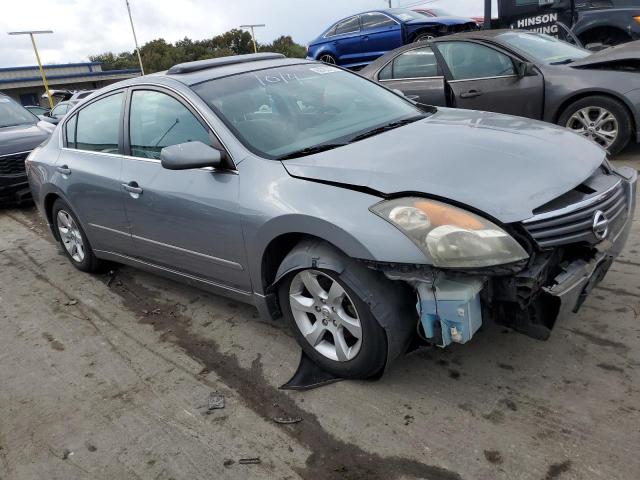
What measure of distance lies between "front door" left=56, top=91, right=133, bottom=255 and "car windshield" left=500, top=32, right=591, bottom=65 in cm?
486

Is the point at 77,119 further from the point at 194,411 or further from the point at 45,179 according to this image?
the point at 194,411

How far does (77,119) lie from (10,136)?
4046 millimetres

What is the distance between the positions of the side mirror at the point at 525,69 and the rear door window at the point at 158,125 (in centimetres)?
446

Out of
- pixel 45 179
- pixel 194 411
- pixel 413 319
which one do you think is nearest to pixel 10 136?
pixel 45 179

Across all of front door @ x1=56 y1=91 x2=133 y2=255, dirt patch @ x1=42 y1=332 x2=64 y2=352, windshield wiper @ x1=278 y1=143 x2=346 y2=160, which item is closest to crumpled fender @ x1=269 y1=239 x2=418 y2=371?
windshield wiper @ x1=278 y1=143 x2=346 y2=160

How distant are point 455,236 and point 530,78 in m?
4.79

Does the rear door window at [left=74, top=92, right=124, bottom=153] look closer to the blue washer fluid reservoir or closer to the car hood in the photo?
the car hood

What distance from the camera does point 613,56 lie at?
237 inches

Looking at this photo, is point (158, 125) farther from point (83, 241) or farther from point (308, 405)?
point (308, 405)

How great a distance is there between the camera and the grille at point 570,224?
2.38m

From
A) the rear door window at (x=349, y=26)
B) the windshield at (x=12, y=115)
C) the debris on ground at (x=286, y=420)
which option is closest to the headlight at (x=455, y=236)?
the debris on ground at (x=286, y=420)

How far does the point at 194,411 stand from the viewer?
282 cm

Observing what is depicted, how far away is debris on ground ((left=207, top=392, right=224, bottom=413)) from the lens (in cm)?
283

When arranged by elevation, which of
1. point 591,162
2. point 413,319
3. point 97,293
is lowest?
point 97,293
